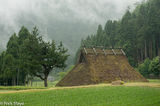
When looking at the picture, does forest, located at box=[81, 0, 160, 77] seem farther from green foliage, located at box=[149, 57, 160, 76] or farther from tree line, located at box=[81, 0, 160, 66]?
green foliage, located at box=[149, 57, 160, 76]

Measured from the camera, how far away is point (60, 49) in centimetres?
3112

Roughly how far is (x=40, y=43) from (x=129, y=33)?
2784cm

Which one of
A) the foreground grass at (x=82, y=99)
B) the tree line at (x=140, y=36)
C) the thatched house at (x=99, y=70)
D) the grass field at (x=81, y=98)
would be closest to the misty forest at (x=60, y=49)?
the tree line at (x=140, y=36)

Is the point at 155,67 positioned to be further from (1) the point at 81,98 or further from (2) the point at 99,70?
(1) the point at 81,98

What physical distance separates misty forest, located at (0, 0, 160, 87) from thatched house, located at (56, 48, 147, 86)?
2580mm

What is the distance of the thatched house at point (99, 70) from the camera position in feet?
84.1

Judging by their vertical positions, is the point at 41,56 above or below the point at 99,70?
above

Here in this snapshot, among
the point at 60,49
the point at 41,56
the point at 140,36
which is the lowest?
the point at 41,56

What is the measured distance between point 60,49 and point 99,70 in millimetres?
7954

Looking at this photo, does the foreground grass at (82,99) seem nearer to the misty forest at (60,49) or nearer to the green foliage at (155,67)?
the misty forest at (60,49)

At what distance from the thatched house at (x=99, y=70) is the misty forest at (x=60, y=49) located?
8.47ft

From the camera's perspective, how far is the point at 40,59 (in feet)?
95.7

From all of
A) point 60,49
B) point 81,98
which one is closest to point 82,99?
point 81,98

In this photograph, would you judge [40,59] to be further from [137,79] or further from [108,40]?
[108,40]
